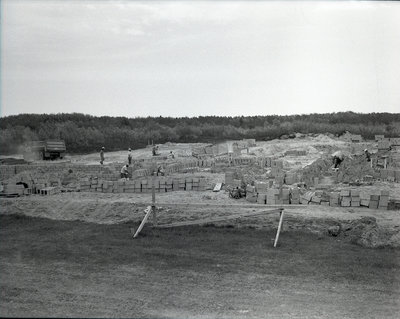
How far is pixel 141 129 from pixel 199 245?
3611 cm

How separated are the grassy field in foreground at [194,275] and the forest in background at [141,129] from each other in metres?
26.6

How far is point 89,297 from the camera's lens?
26.4ft

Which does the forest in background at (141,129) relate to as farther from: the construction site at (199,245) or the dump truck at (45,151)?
the construction site at (199,245)

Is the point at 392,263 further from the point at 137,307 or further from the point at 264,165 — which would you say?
the point at 264,165

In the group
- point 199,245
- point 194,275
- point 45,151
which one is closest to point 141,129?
point 45,151

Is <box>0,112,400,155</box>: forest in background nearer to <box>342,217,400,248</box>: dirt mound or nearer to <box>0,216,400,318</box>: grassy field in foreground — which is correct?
<box>0,216,400,318</box>: grassy field in foreground

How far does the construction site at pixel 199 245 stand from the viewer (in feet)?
25.8

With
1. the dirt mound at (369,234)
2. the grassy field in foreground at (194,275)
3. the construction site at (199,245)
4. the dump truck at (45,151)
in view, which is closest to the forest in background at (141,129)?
the dump truck at (45,151)

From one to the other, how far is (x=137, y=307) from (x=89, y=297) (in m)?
0.99

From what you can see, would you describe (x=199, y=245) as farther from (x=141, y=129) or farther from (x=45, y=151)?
(x=141, y=129)

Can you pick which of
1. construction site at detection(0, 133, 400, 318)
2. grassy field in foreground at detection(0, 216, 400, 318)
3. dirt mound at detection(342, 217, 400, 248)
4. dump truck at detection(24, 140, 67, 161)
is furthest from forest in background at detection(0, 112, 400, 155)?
dirt mound at detection(342, 217, 400, 248)

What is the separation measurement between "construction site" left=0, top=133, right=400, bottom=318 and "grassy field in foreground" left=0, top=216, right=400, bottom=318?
3 cm

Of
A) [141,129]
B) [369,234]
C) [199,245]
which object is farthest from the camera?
[141,129]

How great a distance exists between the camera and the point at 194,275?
9.21 meters
